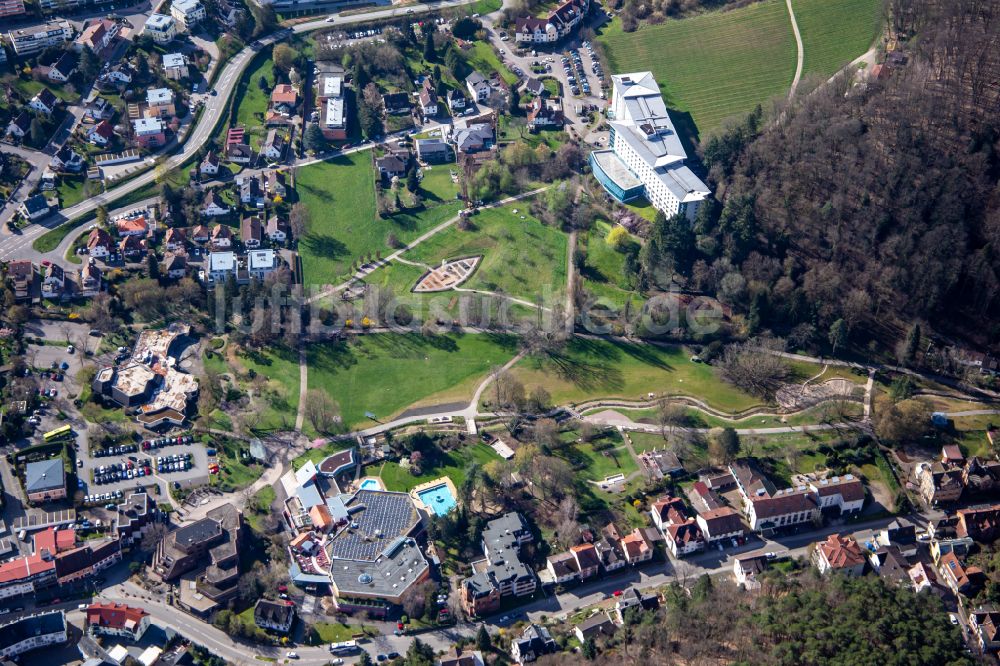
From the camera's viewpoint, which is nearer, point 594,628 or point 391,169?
point 594,628

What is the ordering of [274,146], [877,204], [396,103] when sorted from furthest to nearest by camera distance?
1. [396,103]
2. [274,146]
3. [877,204]

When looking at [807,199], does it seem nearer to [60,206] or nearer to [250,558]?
[250,558]

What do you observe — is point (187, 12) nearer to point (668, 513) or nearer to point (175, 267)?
point (175, 267)

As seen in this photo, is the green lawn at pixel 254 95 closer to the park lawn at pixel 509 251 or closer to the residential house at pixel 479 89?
the residential house at pixel 479 89

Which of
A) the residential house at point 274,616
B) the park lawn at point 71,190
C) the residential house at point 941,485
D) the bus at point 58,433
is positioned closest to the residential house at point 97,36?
the park lawn at point 71,190

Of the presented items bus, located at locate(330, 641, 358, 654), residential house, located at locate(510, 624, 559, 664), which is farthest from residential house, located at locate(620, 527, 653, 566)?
bus, located at locate(330, 641, 358, 654)

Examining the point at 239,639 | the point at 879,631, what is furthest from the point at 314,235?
the point at 879,631

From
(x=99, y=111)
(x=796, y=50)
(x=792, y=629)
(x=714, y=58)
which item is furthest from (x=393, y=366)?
(x=796, y=50)
